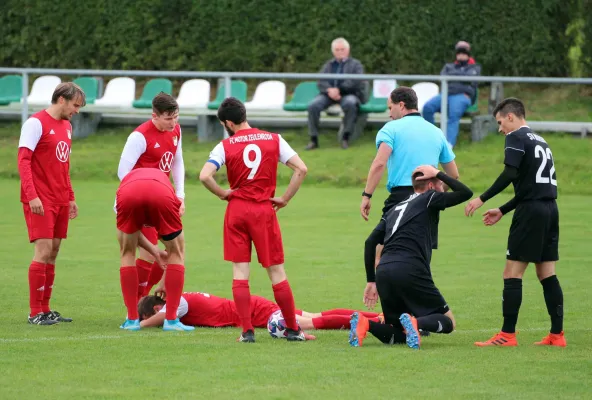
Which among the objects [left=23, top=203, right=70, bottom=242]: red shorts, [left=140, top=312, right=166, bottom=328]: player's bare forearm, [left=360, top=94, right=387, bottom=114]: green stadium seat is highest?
[left=360, top=94, right=387, bottom=114]: green stadium seat

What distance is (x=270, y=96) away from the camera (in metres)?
22.8

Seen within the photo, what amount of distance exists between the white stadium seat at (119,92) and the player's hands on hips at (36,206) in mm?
13688

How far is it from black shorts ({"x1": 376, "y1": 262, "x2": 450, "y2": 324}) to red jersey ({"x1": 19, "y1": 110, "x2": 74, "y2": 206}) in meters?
3.08

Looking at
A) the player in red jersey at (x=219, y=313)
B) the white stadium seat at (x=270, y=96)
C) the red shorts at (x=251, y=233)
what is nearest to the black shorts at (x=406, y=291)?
the red shorts at (x=251, y=233)

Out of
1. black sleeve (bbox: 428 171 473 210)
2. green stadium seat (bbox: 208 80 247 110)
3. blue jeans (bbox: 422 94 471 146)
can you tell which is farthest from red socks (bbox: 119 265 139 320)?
green stadium seat (bbox: 208 80 247 110)

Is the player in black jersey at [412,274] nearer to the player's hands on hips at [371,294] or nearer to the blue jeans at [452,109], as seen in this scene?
the player's hands on hips at [371,294]

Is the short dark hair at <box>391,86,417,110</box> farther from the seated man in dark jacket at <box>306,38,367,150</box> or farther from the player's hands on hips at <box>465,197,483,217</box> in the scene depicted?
the seated man in dark jacket at <box>306,38,367,150</box>

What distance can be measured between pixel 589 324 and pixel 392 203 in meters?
1.98

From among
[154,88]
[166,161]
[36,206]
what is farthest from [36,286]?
[154,88]

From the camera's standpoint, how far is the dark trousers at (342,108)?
68.5 ft

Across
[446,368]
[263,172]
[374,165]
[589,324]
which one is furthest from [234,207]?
[589,324]

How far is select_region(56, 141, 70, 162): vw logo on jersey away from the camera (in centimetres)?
1006

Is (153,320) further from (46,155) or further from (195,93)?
(195,93)

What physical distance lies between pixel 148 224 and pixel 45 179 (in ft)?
3.75
